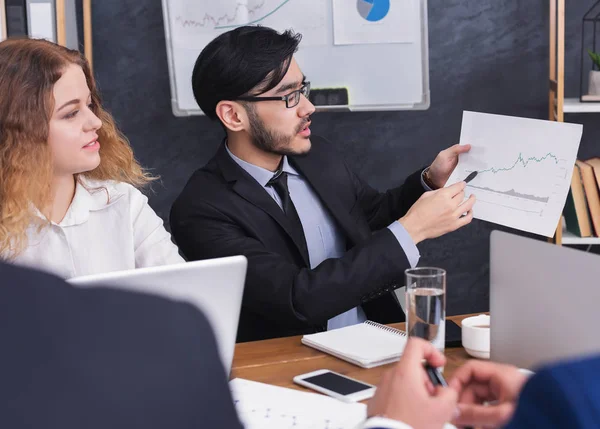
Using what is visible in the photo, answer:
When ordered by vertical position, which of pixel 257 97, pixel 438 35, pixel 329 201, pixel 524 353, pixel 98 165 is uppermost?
pixel 438 35

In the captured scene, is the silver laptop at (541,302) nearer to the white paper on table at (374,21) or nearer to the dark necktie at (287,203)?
the dark necktie at (287,203)

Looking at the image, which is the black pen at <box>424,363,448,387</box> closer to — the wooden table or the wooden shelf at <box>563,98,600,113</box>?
the wooden table

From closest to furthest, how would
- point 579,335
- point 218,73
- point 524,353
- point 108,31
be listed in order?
point 579,335
point 524,353
point 218,73
point 108,31

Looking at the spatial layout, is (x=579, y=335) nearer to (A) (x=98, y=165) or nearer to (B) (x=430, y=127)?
(A) (x=98, y=165)

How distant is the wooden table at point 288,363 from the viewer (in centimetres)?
147

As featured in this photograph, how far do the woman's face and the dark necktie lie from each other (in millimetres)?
502

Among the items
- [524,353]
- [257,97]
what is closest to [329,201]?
[257,97]

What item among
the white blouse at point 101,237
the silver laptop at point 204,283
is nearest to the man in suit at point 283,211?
the white blouse at point 101,237

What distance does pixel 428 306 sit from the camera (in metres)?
1.42

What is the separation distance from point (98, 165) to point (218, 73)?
407mm

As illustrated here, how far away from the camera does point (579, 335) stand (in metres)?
1.21

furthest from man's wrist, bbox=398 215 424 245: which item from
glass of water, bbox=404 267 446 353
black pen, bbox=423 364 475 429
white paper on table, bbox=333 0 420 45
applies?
white paper on table, bbox=333 0 420 45

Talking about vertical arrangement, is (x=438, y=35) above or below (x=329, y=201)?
above

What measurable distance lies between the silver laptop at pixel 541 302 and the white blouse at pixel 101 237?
2.97 feet
